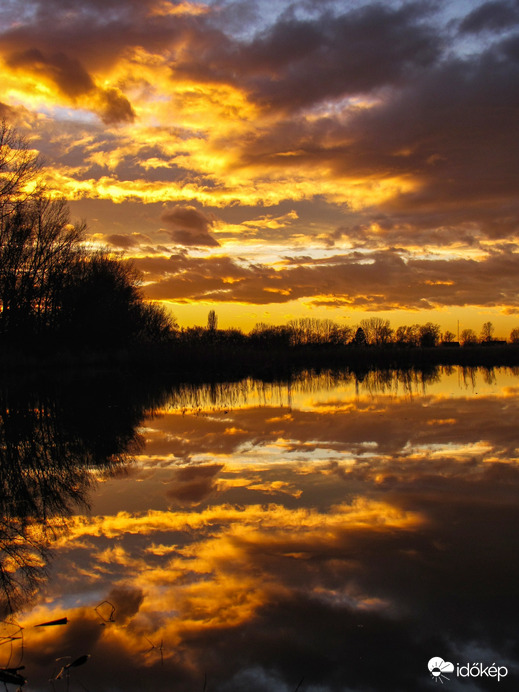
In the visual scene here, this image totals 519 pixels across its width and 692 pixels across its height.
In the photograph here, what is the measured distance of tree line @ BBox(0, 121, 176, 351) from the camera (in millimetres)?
23656

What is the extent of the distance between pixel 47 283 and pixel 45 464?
Answer: 2746 cm

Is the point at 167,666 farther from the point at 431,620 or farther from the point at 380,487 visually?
the point at 380,487

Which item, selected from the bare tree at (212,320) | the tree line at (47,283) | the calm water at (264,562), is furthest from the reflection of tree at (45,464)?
the bare tree at (212,320)

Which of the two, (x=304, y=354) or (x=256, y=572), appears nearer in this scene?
(x=256, y=572)

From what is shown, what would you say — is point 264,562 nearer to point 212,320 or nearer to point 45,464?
point 45,464

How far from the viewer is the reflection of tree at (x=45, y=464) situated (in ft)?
13.5

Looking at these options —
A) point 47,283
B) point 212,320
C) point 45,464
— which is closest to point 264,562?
point 45,464

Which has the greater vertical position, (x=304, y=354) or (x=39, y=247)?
(x=39, y=247)

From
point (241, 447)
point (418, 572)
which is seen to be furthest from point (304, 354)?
point (418, 572)

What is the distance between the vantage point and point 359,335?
302 ft

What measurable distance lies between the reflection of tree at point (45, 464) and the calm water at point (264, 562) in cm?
3

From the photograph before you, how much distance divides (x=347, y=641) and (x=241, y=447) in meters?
5.39

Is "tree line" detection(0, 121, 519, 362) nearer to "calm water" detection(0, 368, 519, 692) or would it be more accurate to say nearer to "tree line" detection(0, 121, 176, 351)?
"tree line" detection(0, 121, 176, 351)

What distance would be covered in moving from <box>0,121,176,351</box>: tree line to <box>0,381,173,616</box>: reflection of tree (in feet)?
36.5
